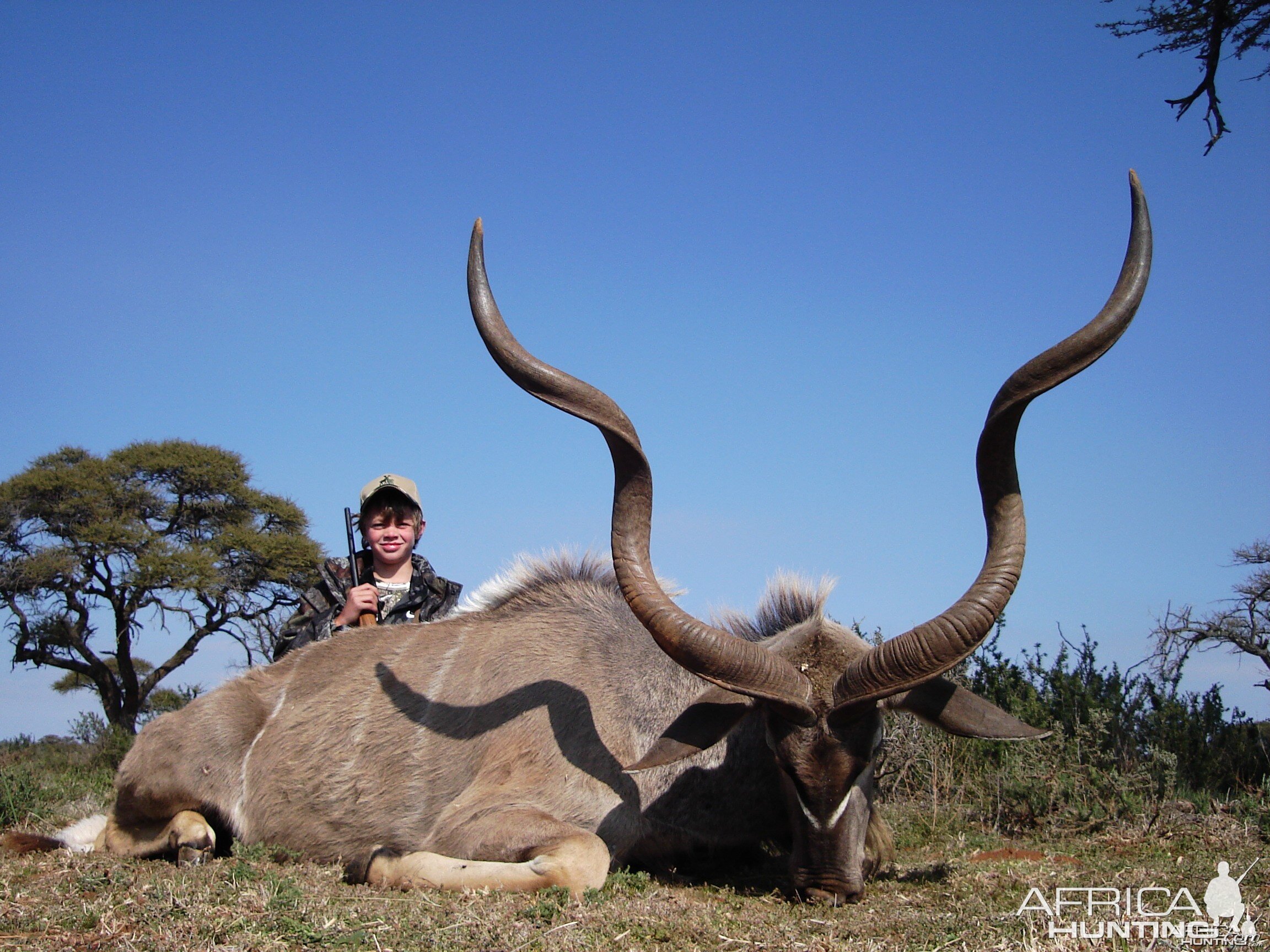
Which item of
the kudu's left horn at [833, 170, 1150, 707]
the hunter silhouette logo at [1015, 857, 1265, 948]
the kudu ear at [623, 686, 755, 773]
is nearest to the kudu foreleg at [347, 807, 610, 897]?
the kudu ear at [623, 686, 755, 773]

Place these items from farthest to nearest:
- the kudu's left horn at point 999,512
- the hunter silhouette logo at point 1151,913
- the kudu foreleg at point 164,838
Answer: the kudu foreleg at point 164,838, the kudu's left horn at point 999,512, the hunter silhouette logo at point 1151,913

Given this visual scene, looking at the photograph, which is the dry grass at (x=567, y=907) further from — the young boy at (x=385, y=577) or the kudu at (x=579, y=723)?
the young boy at (x=385, y=577)

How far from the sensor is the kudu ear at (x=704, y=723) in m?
4.28

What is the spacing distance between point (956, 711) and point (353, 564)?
383 cm

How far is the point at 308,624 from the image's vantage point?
673cm

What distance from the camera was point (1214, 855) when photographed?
4.59 m

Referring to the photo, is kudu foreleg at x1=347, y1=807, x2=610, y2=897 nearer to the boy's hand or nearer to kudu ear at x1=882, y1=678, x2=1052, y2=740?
kudu ear at x1=882, y1=678, x2=1052, y2=740

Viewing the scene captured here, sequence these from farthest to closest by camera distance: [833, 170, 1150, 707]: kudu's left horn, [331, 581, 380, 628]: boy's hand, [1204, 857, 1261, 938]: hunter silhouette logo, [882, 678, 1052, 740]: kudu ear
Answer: [331, 581, 380, 628]: boy's hand → [882, 678, 1052, 740]: kudu ear → [833, 170, 1150, 707]: kudu's left horn → [1204, 857, 1261, 938]: hunter silhouette logo

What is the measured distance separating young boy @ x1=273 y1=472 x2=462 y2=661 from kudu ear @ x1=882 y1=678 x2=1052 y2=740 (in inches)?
131

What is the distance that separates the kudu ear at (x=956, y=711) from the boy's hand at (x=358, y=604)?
10.8 feet

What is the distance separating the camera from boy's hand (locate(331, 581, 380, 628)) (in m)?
6.31

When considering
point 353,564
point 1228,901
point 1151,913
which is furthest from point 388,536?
point 1228,901

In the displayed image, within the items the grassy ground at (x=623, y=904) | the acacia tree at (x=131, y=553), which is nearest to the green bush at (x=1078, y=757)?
the grassy ground at (x=623, y=904)

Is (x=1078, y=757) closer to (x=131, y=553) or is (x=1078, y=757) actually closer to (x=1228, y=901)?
(x=1228, y=901)
